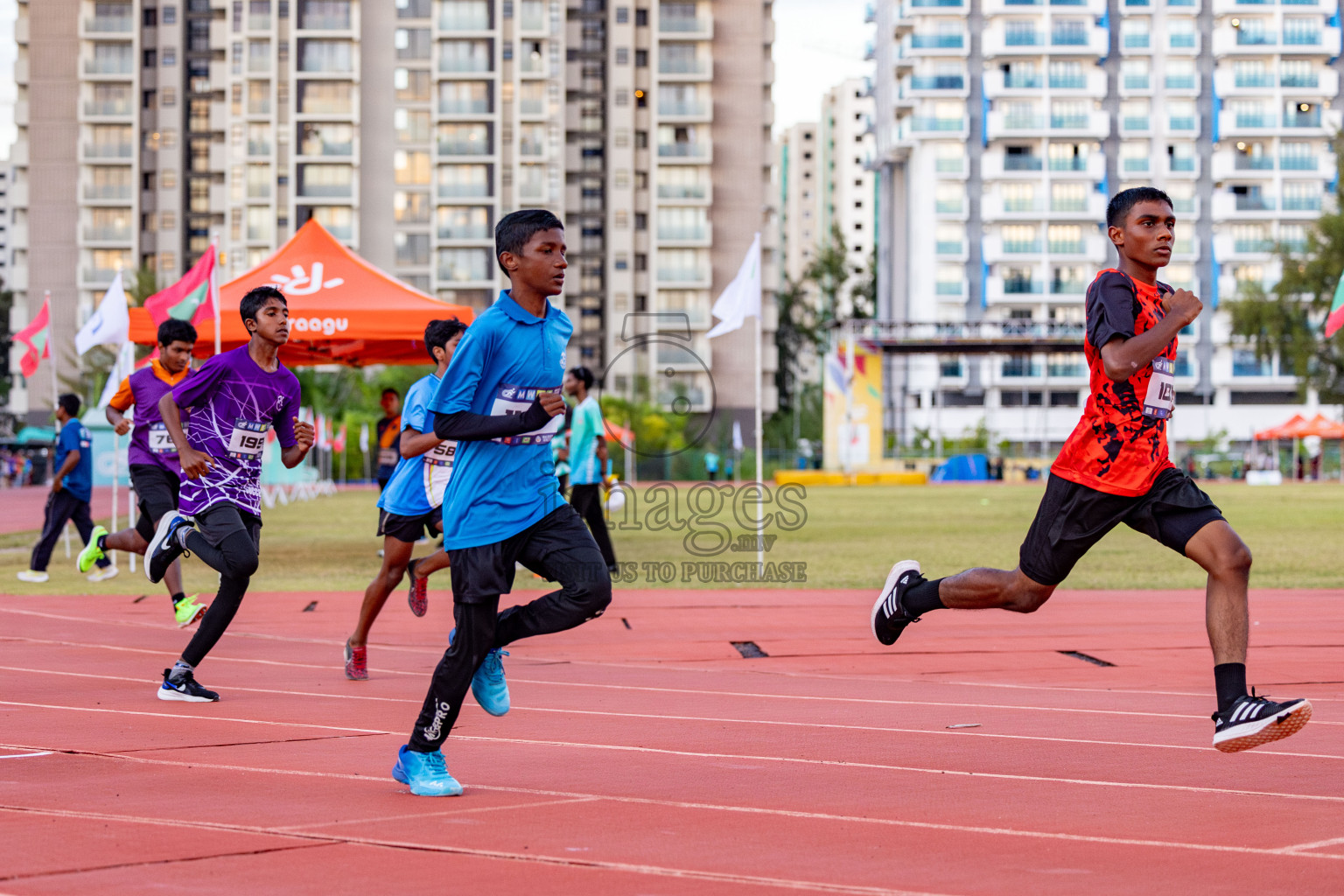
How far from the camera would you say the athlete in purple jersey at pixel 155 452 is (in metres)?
9.70

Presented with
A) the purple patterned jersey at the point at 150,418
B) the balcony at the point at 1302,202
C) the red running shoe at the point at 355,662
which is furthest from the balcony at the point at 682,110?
the red running shoe at the point at 355,662

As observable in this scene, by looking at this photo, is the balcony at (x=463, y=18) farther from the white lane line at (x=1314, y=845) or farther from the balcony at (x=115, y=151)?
the white lane line at (x=1314, y=845)

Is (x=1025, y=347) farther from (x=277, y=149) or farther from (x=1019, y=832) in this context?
(x=1019, y=832)

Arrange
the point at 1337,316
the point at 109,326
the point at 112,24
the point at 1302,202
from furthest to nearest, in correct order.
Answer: the point at 1302,202, the point at 112,24, the point at 1337,316, the point at 109,326

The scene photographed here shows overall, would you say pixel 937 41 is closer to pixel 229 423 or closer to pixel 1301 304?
pixel 1301 304

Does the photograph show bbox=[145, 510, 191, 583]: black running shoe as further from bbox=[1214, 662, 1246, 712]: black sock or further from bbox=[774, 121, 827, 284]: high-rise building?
bbox=[774, 121, 827, 284]: high-rise building

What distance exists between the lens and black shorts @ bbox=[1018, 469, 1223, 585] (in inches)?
197

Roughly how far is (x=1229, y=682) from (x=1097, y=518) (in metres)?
0.72

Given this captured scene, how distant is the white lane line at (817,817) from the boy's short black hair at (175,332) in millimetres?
5244

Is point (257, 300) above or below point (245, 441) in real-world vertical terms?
above

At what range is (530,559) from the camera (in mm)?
4656

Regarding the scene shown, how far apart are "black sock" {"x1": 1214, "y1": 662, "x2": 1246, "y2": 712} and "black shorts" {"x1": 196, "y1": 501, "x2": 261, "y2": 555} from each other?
4170 mm

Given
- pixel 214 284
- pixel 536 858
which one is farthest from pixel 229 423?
pixel 214 284

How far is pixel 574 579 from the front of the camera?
4586 millimetres
